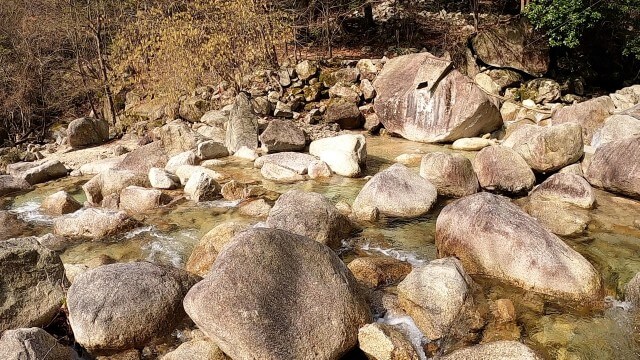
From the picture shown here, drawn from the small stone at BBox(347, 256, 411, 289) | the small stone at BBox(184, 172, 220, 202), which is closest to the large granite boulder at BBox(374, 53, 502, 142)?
the small stone at BBox(184, 172, 220, 202)

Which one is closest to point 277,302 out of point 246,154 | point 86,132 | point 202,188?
point 202,188

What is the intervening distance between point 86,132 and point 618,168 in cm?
1654

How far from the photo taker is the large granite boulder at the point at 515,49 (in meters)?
17.9

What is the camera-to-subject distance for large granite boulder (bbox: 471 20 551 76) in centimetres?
1791

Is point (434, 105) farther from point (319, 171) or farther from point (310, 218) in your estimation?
point (310, 218)

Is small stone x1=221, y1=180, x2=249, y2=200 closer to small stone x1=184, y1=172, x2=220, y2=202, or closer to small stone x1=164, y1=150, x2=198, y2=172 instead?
small stone x1=184, y1=172, x2=220, y2=202

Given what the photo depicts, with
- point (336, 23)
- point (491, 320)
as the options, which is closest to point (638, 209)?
point (491, 320)

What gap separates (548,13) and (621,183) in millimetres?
9850

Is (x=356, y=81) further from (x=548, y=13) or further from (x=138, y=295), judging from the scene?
(x=138, y=295)

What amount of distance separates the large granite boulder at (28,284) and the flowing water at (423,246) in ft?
7.17

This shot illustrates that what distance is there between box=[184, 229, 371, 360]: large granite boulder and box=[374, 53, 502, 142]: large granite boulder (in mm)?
9708

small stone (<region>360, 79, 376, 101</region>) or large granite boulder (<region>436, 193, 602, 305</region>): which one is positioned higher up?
small stone (<region>360, 79, 376, 101</region>)

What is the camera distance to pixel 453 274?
5.57 m

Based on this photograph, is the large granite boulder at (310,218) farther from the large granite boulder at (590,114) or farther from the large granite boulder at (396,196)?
the large granite boulder at (590,114)
